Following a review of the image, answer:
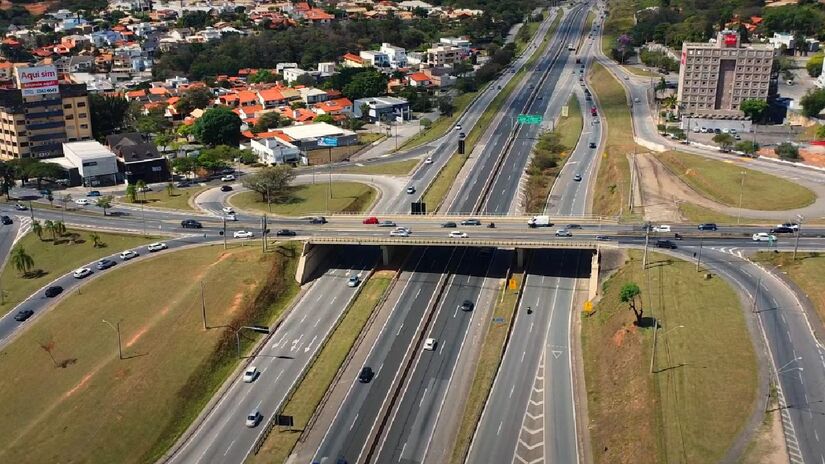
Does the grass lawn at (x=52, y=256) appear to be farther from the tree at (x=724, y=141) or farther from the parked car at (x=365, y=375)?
the tree at (x=724, y=141)

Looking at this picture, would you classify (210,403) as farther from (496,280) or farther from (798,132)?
(798,132)

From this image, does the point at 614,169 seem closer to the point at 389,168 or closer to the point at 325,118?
the point at 389,168

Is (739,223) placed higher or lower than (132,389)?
higher

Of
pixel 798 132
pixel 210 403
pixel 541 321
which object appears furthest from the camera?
pixel 798 132

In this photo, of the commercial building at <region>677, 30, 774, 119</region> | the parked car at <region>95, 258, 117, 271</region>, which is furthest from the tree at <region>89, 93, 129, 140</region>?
the commercial building at <region>677, 30, 774, 119</region>

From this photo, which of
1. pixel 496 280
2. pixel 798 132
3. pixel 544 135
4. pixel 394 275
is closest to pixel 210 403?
pixel 394 275

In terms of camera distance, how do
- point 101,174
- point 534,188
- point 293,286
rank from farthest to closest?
1. point 101,174
2. point 534,188
3. point 293,286

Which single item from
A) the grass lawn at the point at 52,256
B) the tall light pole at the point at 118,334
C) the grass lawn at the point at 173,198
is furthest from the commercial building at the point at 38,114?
the tall light pole at the point at 118,334
